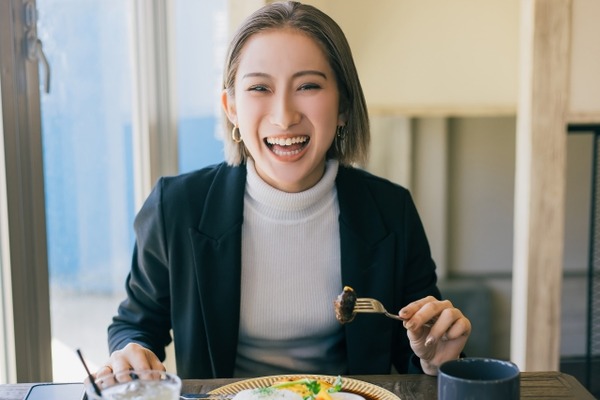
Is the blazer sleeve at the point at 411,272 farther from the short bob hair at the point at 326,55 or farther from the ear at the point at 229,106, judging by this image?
the ear at the point at 229,106

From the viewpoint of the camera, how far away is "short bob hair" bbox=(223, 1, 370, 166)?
140 centimetres

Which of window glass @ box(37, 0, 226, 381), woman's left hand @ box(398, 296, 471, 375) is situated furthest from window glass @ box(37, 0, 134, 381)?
woman's left hand @ box(398, 296, 471, 375)

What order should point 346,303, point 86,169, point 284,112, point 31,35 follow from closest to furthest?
point 346,303 < point 284,112 < point 31,35 < point 86,169

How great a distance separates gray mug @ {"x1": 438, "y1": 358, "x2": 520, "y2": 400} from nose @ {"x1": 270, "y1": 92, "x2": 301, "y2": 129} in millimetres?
614

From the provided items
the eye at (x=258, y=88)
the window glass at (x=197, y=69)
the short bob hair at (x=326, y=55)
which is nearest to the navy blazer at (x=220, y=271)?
the short bob hair at (x=326, y=55)

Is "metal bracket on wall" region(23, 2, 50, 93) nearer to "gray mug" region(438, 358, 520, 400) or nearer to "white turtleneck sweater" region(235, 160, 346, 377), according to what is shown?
"white turtleneck sweater" region(235, 160, 346, 377)

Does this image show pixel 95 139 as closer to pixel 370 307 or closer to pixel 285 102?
pixel 285 102

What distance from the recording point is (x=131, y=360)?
1.15 metres

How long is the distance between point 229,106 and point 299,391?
0.68 m

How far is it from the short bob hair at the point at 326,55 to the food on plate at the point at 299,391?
0.61 meters

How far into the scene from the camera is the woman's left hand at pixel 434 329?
113 centimetres

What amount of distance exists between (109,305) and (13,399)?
1.37 meters

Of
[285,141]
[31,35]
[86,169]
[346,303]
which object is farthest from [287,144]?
[86,169]

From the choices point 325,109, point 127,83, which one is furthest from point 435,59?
point 325,109
